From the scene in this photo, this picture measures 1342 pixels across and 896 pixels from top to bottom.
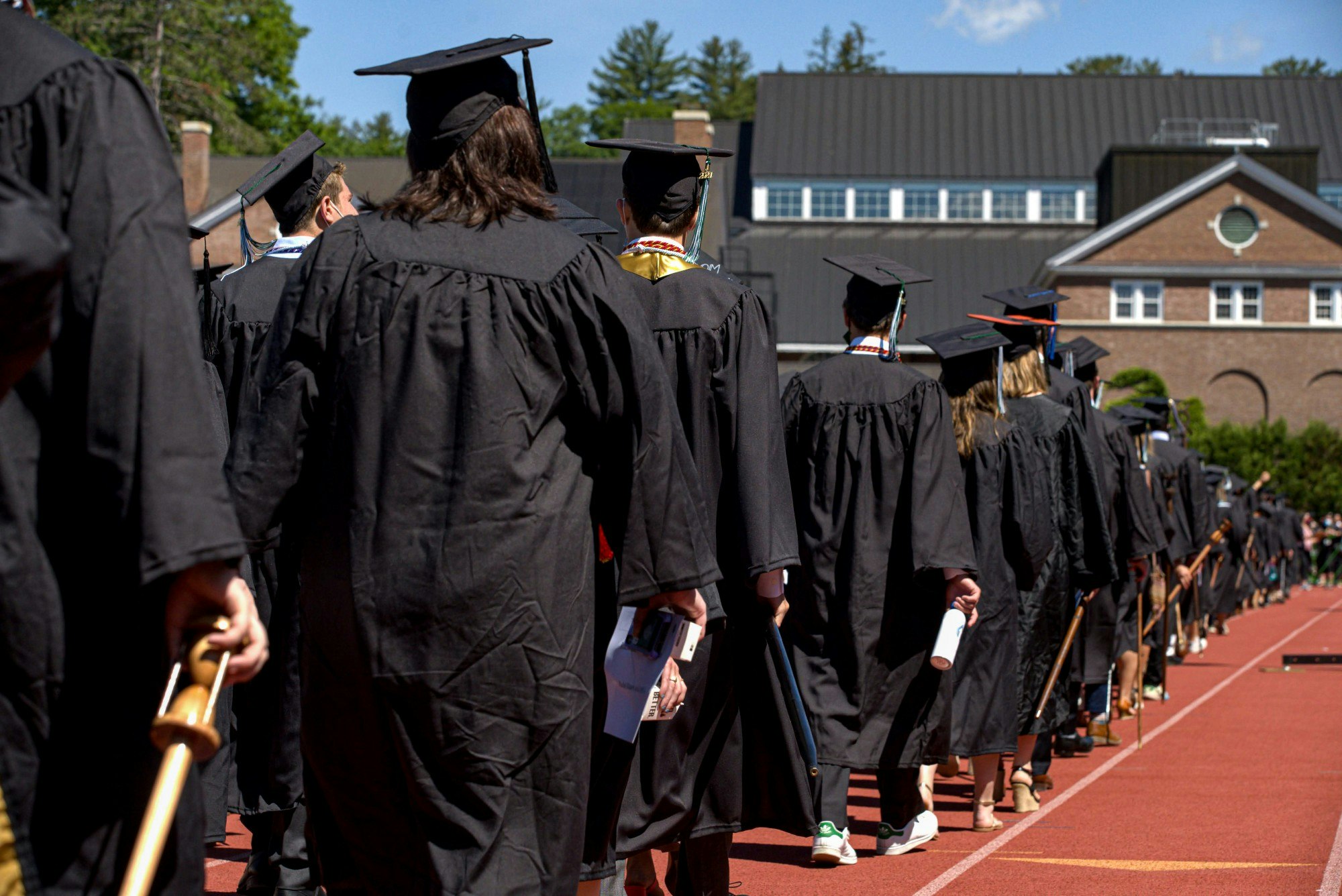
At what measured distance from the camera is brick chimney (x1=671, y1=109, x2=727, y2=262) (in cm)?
4844

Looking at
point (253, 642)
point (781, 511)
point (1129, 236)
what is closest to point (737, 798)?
point (781, 511)

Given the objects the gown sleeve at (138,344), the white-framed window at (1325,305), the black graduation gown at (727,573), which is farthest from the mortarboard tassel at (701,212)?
the white-framed window at (1325,305)

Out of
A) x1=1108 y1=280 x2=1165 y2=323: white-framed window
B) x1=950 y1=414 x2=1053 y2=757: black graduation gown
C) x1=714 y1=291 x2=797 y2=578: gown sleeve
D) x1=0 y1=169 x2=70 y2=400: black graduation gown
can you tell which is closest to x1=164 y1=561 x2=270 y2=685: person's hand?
x1=0 y1=169 x2=70 y2=400: black graduation gown

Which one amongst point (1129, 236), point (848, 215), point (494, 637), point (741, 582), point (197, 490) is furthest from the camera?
point (848, 215)

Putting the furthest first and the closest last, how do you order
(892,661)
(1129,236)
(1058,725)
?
(1129,236), (1058,725), (892,661)

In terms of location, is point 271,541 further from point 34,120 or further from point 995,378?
point 995,378

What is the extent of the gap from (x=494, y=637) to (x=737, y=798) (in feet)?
6.83

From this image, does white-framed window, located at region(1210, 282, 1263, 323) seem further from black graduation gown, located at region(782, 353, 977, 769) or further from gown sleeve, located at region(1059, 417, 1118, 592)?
black graduation gown, located at region(782, 353, 977, 769)

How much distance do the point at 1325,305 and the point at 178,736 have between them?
192 ft

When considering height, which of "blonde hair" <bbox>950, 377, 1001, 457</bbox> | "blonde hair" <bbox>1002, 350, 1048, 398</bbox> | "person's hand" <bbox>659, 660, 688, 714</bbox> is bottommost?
"person's hand" <bbox>659, 660, 688, 714</bbox>

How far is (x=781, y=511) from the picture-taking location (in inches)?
204

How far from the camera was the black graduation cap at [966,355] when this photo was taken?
27.5 feet

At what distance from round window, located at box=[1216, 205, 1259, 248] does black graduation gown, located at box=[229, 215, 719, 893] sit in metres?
55.3

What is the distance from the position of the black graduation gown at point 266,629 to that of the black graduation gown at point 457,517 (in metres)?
0.52
